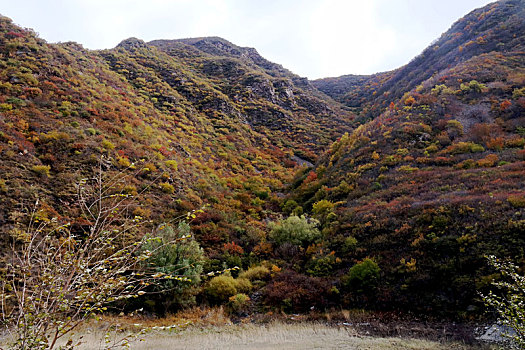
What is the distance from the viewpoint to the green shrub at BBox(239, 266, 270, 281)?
11.9 meters

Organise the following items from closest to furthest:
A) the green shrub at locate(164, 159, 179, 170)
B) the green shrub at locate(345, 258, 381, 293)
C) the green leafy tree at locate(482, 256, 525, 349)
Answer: the green leafy tree at locate(482, 256, 525, 349), the green shrub at locate(345, 258, 381, 293), the green shrub at locate(164, 159, 179, 170)

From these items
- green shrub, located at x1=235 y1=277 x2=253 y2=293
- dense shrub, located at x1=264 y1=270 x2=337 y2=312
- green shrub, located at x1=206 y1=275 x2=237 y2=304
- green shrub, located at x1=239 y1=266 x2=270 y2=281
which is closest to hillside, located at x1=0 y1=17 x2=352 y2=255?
green shrub, located at x1=239 y1=266 x2=270 y2=281

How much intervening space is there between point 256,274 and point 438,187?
10.6 metres

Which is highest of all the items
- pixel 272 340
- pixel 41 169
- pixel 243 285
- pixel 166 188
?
pixel 41 169

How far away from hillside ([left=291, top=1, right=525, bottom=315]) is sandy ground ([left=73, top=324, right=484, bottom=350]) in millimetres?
2256

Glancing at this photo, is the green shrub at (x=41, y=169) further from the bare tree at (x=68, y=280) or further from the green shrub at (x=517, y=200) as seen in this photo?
the green shrub at (x=517, y=200)

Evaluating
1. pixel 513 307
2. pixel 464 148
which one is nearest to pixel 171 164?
pixel 513 307

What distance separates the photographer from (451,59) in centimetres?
3712

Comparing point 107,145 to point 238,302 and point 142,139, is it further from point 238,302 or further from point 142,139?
point 238,302

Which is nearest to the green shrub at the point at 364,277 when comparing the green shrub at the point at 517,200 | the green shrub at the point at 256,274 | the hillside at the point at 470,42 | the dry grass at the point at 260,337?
the dry grass at the point at 260,337

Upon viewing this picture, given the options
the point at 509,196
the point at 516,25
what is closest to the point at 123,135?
the point at 509,196

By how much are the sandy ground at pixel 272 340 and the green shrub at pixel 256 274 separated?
3639 millimetres

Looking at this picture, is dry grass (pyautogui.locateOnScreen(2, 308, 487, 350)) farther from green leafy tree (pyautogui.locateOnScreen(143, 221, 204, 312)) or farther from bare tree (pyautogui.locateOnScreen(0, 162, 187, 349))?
bare tree (pyautogui.locateOnScreen(0, 162, 187, 349))

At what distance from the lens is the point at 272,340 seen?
7070 mm
